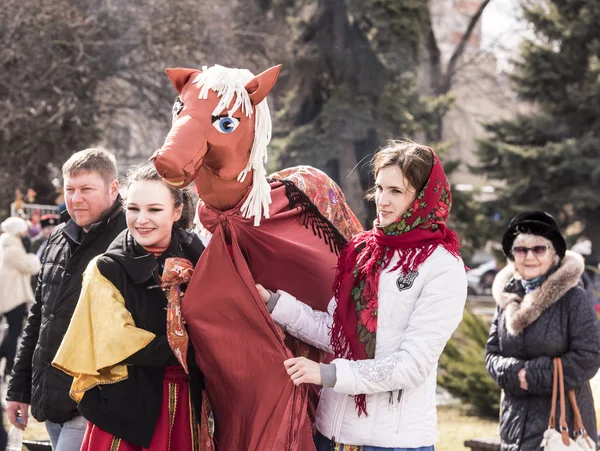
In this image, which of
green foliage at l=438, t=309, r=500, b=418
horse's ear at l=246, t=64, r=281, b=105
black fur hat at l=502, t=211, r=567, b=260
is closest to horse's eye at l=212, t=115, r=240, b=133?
horse's ear at l=246, t=64, r=281, b=105

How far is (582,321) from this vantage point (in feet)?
14.7

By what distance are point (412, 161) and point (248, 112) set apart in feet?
1.94

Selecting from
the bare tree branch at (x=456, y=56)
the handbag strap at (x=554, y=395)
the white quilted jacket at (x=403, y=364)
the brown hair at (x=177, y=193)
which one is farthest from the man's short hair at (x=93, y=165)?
the bare tree branch at (x=456, y=56)

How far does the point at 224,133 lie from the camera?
2967mm

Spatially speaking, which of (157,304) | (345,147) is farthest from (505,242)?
(345,147)

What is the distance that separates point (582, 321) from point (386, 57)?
10625mm

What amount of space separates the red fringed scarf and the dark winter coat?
175 centimetres

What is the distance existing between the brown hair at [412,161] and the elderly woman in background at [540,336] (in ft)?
6.11

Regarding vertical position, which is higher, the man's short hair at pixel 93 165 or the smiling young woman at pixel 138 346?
the man's short hair at pixel 93 165

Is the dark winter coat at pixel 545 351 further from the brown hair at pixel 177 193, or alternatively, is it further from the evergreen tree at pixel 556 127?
the evergreen tree at pixel 556 127

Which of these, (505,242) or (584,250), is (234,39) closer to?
(584,250)

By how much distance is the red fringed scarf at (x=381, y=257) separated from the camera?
115 inches

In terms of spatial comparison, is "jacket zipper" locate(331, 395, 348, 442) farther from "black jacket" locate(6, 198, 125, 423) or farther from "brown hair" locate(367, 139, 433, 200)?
"black jacket" locate(6, 198, 125, 423)

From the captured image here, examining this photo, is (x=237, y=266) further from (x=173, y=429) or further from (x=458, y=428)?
(x=458, y=428)
